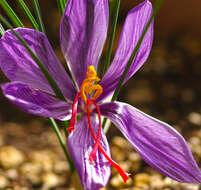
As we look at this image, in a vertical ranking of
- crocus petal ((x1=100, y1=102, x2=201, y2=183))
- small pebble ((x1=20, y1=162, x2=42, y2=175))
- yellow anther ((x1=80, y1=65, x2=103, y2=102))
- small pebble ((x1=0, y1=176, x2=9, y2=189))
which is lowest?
small pebble ((x1=20, y1=162, x2=42, y2=175))

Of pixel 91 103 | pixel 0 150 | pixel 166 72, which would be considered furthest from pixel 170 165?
pixel 166 72

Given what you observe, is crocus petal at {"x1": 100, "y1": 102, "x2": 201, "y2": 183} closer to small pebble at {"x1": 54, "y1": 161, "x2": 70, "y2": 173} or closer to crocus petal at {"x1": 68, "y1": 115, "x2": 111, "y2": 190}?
crocus petal at {"x1": 68, "y1": 115, "x2": 111, "y2": 190}

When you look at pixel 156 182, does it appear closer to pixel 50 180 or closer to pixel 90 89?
pixel 50 180

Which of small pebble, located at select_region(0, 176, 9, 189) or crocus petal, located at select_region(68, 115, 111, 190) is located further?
small pebble, located at select_region(0, 176, 9, 189)

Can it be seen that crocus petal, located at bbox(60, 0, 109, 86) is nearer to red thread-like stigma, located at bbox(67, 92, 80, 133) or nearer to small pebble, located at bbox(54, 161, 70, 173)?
red thread-like stigma, located at bbox(67, 92, 80, 133)

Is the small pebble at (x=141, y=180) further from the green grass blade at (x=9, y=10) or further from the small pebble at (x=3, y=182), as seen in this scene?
the green grass blade at (x=9, y=10)

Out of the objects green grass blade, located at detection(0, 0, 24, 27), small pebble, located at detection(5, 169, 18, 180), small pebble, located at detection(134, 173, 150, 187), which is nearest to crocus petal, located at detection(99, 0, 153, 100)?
green grass blade, located at detection(0, 0, 24, 27)

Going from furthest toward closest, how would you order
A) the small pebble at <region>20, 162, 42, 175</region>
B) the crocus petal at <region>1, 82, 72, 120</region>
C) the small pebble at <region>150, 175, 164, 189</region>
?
1. the small pebble at <region>20, 162, 42, 175</region>
2. the small pebble at <region>150, 175, 164, 189</region>
3. the crocus petal at <region>1, 82, 72, 120</region>

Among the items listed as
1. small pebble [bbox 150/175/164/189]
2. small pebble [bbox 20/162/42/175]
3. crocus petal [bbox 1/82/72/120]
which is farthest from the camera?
small pebble [bbox 20/162/42/175]

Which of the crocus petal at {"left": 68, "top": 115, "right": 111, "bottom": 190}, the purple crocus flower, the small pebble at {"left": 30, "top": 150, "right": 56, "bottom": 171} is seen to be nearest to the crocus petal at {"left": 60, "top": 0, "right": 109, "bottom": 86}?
the purple crocus flower

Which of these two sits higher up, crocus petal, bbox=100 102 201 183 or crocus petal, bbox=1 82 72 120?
crocus petal, bbox=1 82 72 120
